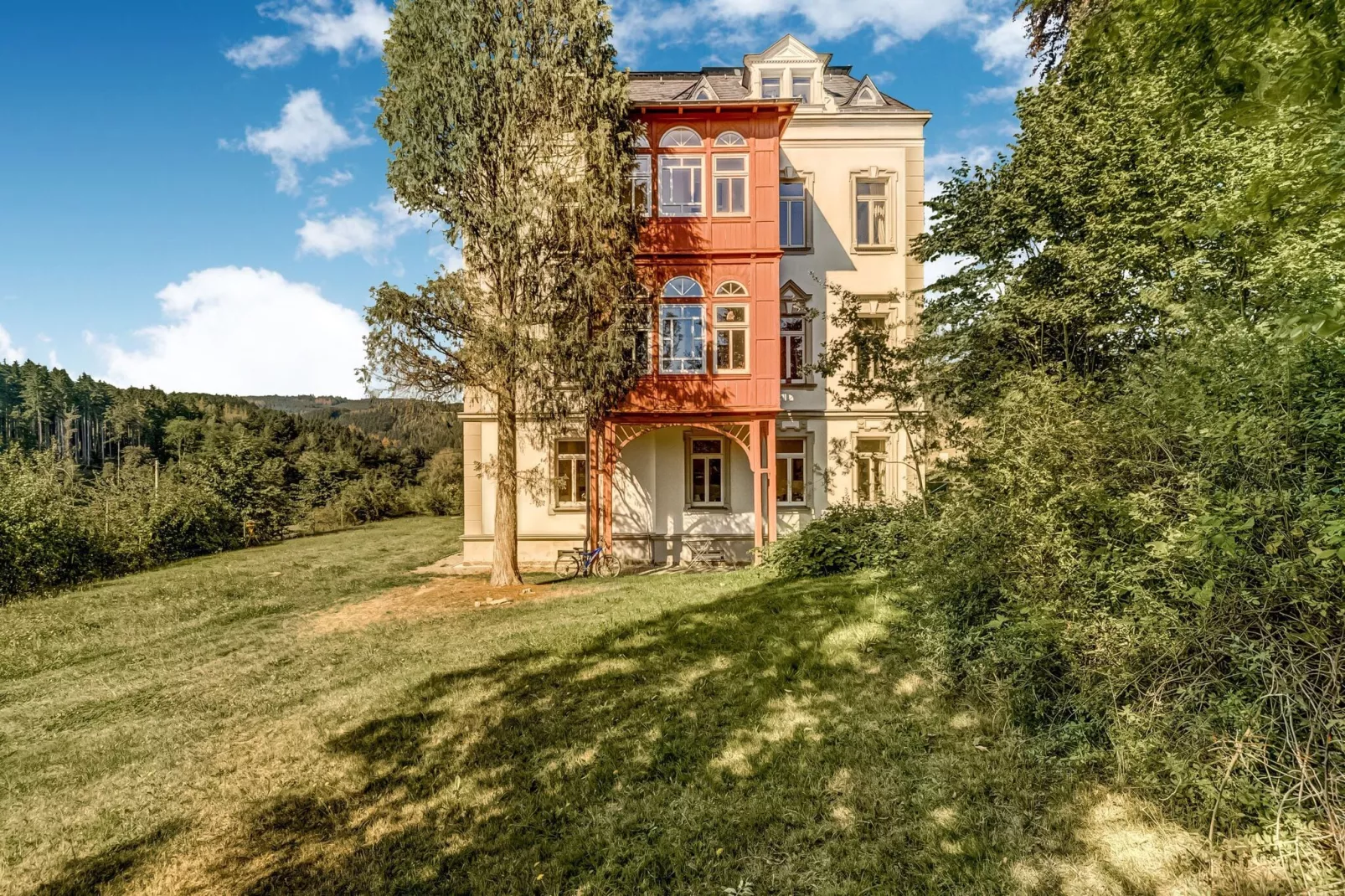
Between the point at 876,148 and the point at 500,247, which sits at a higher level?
the point at 876,148

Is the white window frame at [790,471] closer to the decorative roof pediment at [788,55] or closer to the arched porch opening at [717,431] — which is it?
the arched porch opening at [717,431]

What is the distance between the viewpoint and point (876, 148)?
15.7 m

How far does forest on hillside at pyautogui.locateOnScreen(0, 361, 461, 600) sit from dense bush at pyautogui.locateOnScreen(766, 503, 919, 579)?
760 centimetres

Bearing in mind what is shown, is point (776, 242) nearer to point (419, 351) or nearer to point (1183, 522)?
point (419, 351)

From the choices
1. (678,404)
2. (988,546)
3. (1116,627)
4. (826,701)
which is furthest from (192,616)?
(1116,627)

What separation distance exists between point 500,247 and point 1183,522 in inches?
427

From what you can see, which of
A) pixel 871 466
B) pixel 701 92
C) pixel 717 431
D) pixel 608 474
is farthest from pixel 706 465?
pixel 701 92

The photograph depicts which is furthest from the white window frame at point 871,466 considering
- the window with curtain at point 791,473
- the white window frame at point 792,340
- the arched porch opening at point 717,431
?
the arched porch opening at point 717,431

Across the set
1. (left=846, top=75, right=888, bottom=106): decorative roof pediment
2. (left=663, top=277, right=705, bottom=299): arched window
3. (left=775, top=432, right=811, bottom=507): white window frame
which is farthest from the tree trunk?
(left=846, top=75, right=888, bottom=106): decorative roof pediment

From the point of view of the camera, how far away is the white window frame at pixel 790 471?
50.5ft

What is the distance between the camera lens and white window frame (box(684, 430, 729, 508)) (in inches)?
595

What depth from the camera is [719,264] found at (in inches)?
527

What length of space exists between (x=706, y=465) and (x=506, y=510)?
5492mm

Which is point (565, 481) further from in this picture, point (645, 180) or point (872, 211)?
point (872, 211)
